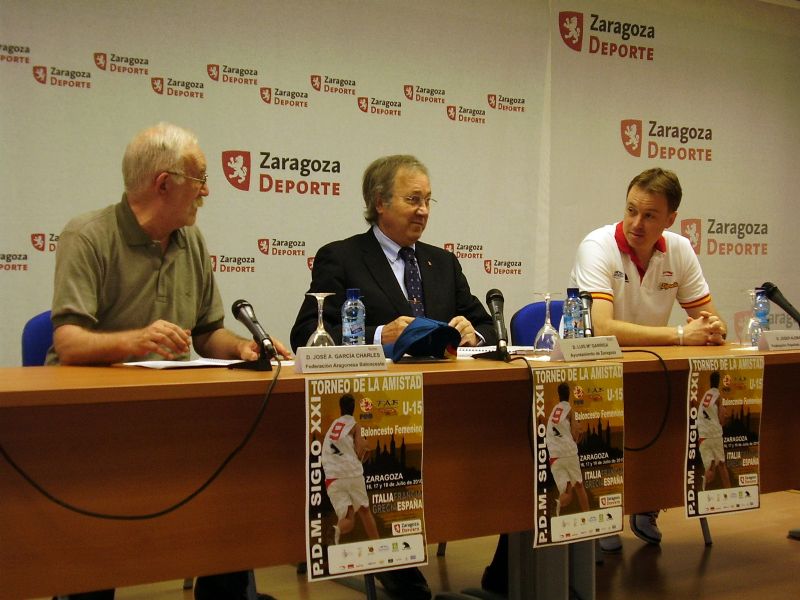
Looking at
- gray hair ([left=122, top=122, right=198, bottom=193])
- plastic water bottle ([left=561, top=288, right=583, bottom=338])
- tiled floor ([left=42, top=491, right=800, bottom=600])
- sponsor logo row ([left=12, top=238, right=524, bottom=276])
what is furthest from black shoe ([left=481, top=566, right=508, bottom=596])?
gray hair ([left=122, top=122, right=198, bottom=193])

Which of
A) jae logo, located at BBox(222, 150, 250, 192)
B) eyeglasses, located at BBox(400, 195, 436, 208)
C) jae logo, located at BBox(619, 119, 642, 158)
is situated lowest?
eyeglasses, located at BBox(400, 195, 436, 208)

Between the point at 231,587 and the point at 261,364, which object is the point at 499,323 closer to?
the point at 261,364

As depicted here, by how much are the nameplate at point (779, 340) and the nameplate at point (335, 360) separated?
121 cm

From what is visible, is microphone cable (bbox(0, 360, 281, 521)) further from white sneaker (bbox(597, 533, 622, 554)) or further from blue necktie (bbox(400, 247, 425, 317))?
white sneaker (bbox(597, 533, 622, 554))

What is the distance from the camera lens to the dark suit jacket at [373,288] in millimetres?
2746

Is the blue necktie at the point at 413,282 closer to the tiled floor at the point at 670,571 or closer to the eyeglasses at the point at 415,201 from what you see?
the eyeglasses at the point at 415,201

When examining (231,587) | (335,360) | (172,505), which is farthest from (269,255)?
(172,505)

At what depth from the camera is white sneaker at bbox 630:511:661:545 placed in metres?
3.45

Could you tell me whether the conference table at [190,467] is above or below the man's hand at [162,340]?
below

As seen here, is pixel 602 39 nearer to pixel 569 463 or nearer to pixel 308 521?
pixel 569 463

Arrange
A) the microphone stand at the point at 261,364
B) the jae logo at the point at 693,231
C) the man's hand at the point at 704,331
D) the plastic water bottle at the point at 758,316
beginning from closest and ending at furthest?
the microphone stand at the point at 261,364, the plastic water bottle at the point at 758,316, the man's hand at the point at 704,331, the jae logo at the point at 693,231

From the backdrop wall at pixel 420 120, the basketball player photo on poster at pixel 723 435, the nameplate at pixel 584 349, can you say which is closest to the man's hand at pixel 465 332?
the nameplate at pixel 584 349

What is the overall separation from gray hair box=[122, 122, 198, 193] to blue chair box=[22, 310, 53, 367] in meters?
0.50

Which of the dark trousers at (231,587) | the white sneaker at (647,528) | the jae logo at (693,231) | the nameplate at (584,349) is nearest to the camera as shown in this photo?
the nameplate at (584,349)
